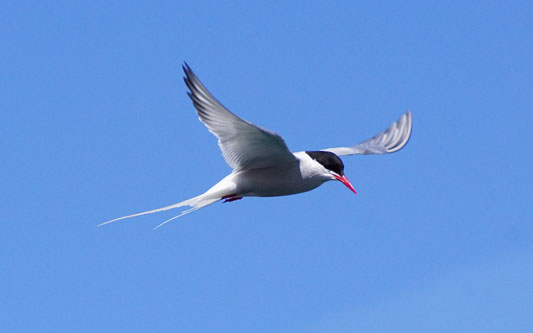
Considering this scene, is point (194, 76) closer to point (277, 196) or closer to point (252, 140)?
point (252, 140)

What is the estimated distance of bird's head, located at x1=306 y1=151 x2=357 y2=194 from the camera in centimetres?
916

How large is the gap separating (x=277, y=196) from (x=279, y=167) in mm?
444

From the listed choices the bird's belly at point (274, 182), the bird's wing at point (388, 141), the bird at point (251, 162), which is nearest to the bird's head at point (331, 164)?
the bird at point (251, 162)

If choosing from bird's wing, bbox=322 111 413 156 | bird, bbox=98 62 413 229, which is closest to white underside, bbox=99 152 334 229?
bird, bbox=98 62 413 229

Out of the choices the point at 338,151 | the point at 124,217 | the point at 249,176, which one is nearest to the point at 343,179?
the point at 249,176

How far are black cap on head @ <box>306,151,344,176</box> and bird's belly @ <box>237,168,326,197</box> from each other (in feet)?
0.76

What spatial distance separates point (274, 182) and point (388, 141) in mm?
4118

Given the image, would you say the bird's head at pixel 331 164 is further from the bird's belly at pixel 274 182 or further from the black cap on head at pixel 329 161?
the bird's belly at pixel 274 182

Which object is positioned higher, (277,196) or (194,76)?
(194,76)

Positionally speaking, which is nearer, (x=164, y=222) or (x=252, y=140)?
(x=252, y=140)

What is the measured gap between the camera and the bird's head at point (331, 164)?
916 cm

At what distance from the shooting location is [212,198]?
9.26 m

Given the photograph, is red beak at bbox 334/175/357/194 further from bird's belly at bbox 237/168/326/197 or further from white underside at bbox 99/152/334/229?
bird's belly at bbox 237/168/326/197

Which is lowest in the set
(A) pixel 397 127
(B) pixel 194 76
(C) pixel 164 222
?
(C) pixel 164 222
